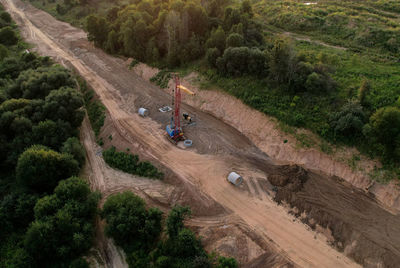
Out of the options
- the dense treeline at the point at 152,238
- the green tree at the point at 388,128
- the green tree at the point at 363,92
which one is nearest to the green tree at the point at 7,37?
the dense treeline at the point at 152,238

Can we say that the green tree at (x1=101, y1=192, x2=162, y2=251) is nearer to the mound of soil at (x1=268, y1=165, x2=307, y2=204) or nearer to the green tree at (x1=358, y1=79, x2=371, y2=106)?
the mound of soil at (x1=268, y1=165, x2=307, y2=204)

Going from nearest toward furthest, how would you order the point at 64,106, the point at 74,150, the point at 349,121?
the point at 349,121 < the point at 74,150 < the point at 64,106

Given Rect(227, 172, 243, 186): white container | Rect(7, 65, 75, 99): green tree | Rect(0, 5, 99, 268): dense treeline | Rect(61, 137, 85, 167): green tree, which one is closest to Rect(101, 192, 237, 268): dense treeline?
Rect(0, 5, 99, 268): dense treeline

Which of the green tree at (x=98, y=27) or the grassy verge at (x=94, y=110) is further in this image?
the green tree at (x=98, y=27)

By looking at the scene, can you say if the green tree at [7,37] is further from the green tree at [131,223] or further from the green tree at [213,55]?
the green tree at [131,223]

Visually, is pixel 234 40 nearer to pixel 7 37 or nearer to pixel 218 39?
pixel 218 39

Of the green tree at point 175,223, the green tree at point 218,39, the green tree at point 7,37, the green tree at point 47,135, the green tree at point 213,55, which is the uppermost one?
the green tree at point 218,39

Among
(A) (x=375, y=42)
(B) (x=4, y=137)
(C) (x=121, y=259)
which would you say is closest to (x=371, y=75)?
(A) (x=375, y=42)

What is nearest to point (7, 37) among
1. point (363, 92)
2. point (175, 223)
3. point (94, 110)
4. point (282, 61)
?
point (94, 110)
